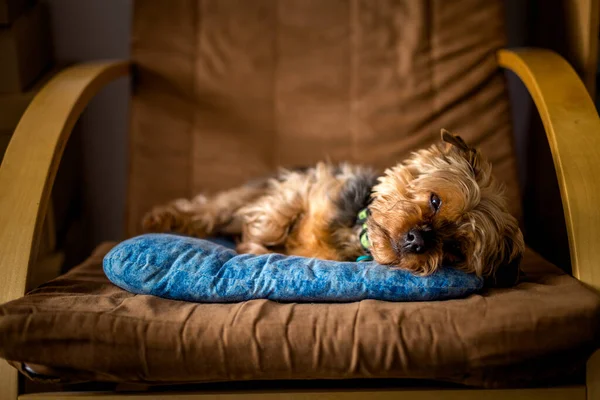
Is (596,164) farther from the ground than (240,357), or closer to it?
farther from the ground

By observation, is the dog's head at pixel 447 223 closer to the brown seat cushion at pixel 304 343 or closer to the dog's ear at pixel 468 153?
the dog's ear at pixel 468 153

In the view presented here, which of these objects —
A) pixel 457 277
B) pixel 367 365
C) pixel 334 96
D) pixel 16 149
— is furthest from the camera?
pixel 334 96

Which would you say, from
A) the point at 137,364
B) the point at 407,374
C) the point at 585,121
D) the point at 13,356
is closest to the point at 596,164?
the point at 585,121

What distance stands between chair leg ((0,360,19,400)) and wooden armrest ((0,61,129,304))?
0.16 meters

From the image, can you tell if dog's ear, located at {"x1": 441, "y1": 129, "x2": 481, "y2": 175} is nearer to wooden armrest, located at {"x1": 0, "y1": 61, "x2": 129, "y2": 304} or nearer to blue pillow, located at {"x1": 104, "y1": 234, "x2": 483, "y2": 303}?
blue pillow, located at {"x1": 104, "y1": 234, "x2": 483, "y2": 303}

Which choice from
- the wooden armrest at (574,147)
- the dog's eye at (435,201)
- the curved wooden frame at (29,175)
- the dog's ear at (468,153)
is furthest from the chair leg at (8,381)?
the wooden armrest at (574,147)

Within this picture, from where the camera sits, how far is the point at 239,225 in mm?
2166

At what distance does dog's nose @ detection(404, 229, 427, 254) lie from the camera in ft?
5.08

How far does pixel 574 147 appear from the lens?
1.68m

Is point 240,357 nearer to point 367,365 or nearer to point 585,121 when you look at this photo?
point 367,365

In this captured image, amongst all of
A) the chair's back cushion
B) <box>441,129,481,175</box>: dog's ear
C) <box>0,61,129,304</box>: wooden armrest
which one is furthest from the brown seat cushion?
the chair's back cushion

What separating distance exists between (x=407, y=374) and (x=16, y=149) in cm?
118

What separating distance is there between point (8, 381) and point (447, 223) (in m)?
1.11

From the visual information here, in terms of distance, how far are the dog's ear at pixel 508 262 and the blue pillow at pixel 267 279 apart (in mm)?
74
